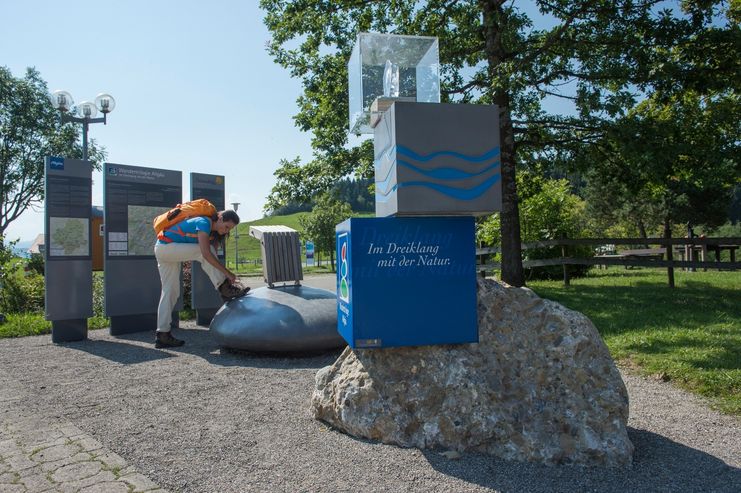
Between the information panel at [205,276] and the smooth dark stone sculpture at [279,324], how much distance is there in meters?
2.86

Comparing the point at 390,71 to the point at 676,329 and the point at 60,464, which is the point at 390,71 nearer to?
the point at 60,464

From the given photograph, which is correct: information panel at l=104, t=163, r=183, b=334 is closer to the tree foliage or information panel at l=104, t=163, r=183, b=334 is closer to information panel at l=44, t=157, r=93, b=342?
information panel at l=44, t=157, r=93, b=342

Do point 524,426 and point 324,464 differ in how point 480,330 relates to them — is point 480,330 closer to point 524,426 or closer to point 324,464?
point 524,426

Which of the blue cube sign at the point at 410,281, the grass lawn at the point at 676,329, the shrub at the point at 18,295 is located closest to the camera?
the blue cube sign at the point at 410,281

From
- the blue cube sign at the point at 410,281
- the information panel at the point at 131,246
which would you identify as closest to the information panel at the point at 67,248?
the information panel at the point at 131,246

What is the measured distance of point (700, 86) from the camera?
9500mm

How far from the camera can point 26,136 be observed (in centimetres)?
2647

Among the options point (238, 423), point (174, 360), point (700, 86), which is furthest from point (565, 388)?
point (700, 86)

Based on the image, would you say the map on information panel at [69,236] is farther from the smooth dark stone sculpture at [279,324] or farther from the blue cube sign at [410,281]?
the blue cube sign at [410,281]

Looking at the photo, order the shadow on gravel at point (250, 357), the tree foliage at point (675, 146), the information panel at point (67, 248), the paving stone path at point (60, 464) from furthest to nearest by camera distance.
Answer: the tree foliage at point (675, 146) < the information panel at point (67, 248) < the shadow on gravel at point (250, 357) < the paving stone path at point (60, 464)

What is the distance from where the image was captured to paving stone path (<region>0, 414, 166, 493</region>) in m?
2.97

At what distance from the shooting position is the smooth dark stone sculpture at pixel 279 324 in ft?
20.6

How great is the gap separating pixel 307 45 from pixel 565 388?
11024 millimetres

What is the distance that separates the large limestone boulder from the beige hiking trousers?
3967 millimetres
